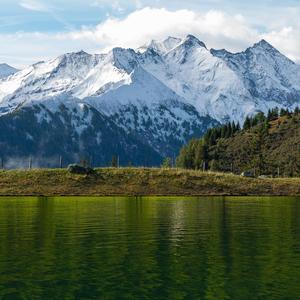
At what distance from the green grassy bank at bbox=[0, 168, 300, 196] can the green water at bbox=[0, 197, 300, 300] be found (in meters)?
63.0

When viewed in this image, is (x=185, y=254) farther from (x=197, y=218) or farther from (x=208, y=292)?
(x=197, y=218)

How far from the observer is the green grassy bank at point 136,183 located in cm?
13675

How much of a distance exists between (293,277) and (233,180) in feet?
368

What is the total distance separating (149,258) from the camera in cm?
4369

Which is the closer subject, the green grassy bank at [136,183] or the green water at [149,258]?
the green water at [149,258]

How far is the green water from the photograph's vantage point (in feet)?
112

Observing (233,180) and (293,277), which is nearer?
(293,277)

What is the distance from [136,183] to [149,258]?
9761cm

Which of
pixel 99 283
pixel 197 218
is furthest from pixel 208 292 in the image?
pixel 197 218

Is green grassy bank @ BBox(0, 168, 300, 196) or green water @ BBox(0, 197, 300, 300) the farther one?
green grassy bank @ BBox(0, 168, 300, 196)

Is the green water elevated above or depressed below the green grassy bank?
below

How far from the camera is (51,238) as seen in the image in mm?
54156

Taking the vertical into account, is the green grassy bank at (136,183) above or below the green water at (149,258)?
above

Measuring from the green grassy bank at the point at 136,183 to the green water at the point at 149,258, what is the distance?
63.0 metres
